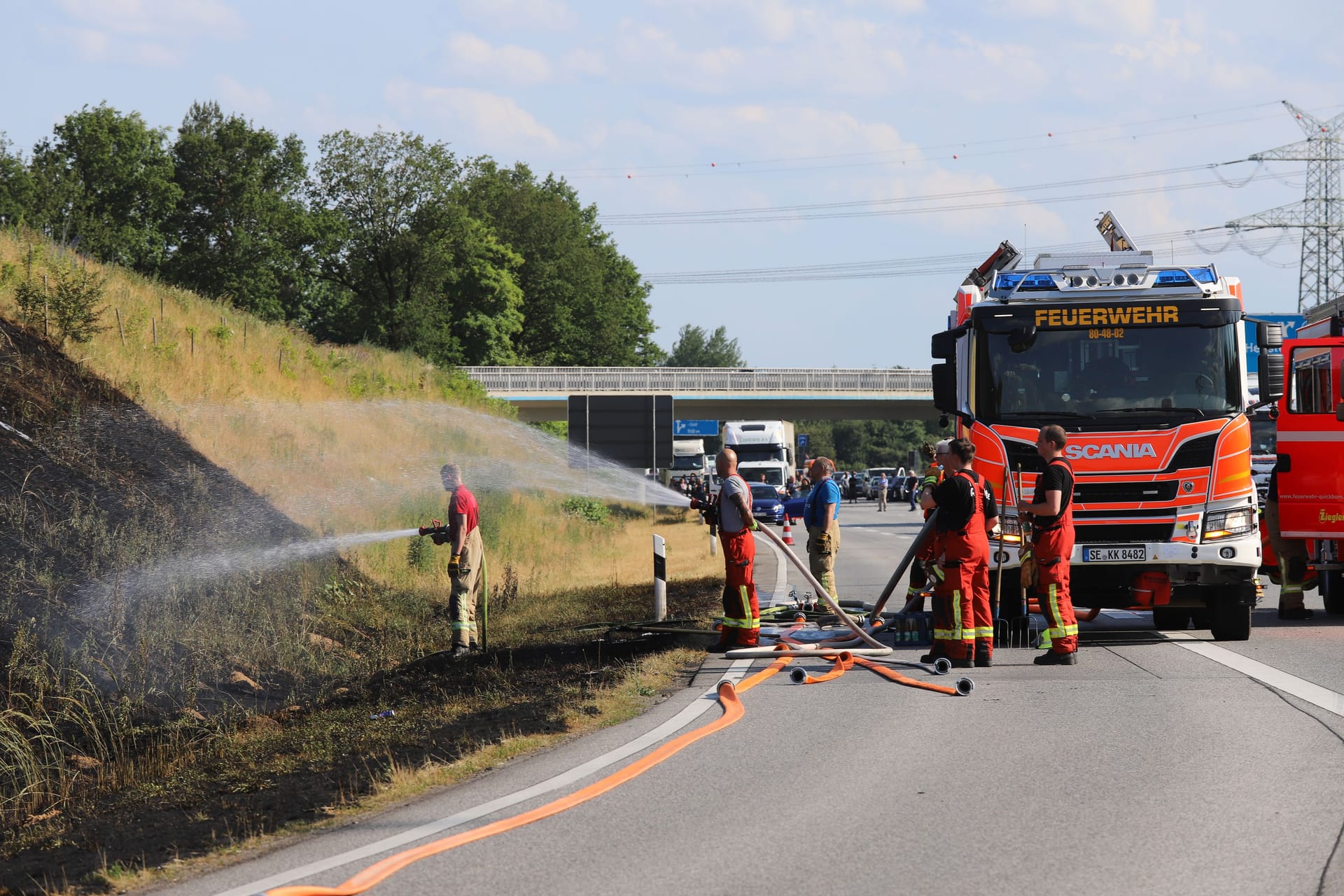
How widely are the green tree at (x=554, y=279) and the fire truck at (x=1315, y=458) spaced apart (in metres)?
77.1

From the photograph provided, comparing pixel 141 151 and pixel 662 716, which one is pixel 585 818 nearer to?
pixel 662 716

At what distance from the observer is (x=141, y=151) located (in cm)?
7300

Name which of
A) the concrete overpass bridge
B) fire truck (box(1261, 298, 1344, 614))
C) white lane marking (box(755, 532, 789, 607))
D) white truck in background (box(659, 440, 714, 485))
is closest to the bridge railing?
the concrete overpass bridge

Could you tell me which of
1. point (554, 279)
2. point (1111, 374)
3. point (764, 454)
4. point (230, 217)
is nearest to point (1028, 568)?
point (1111, 374)

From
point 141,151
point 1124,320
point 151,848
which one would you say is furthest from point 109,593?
point 141,151

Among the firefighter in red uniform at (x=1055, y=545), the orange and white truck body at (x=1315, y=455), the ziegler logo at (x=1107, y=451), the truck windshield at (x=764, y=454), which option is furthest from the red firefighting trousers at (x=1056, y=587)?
the truck windshield at (x=764, y=454)

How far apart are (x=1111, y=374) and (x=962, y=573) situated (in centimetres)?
277

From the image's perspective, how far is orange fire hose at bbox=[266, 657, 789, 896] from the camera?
17.0 ft

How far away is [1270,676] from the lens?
10.6 m

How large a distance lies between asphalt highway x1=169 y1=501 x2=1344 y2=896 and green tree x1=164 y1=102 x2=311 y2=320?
6639cm

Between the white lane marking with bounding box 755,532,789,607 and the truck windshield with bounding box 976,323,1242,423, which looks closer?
the truck windshield with bounding box 976,323,1242,423

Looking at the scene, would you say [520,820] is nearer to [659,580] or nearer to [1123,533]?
[1123,533]

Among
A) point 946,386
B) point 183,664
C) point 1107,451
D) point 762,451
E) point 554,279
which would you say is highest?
point 554,279

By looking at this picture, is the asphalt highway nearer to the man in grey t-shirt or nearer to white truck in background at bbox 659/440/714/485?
the man in grey t-shirt
